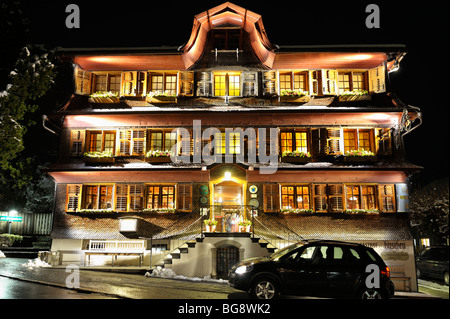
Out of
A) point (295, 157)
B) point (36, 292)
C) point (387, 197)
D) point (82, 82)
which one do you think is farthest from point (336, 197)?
point (82, 82)

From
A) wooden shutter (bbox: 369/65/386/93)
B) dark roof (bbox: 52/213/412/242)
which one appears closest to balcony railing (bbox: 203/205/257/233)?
dark roof (bbox: 52/213/412/242)

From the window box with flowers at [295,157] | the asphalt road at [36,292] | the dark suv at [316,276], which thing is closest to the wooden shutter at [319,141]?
the window box with flowers at [295,157]

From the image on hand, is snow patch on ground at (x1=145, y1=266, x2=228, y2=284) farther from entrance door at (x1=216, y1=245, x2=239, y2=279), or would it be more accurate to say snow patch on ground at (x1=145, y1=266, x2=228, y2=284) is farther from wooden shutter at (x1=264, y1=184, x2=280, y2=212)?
wooden shutter at (x1=264, y1=184, x2=280, y2=212)

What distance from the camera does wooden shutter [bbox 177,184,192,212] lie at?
17.7 meters

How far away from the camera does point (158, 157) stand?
17.9 m

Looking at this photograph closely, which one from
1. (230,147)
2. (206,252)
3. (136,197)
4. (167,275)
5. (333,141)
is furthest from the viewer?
(230,147)

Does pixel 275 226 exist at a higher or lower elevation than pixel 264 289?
higher

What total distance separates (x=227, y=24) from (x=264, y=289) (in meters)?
14.5

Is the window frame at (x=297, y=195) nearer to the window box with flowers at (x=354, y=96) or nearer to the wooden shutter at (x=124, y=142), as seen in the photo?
the window box with flowers at (x=354, y=96)

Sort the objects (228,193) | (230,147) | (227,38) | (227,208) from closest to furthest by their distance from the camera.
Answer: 1. (227,208)
2. (230,147)
3. (227,38)
4. (228,193)

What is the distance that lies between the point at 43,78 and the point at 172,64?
785cm

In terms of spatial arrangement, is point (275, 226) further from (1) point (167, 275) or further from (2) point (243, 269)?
(2) point (243, 269)
